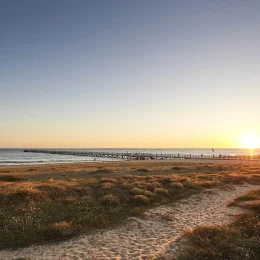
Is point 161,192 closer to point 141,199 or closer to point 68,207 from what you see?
point 141,199

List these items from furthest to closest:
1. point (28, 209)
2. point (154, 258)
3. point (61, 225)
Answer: point (28, 209)
point (61, 225)
point (154, 258)

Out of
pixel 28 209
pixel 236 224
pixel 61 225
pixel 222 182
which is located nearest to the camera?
pixel 61 225

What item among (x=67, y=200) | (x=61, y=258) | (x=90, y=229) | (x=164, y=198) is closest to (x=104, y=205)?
(x=67, y=200)

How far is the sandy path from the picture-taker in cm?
1030

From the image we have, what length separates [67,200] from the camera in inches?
649

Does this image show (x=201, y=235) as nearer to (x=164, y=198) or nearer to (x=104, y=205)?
(x=104, y=205)

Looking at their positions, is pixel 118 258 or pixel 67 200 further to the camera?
pixel 67 200

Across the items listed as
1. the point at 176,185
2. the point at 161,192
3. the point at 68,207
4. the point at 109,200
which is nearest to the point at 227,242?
the point at 109,200

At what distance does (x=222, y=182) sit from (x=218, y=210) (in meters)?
10.7

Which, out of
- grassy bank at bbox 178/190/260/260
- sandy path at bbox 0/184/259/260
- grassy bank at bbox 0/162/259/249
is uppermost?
grassy bank at bbox 0/162/259/249

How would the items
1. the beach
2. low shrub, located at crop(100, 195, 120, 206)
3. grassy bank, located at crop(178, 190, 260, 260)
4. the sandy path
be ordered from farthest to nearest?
low shrub, located at crop(100, 195, 120, 206) → the beach → the sandy path → grassy bank, located at crop(178, 190, 260, 260)

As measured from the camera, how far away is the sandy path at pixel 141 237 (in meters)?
10.3

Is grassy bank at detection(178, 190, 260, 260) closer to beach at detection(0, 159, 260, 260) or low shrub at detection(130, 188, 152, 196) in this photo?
beach at detection(0, 159, 260, 260)

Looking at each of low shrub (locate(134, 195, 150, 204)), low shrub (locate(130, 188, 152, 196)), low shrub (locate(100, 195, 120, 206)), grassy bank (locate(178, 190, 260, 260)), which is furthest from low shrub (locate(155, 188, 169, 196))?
grassy bank (locate(178, 190, 260, 260))
